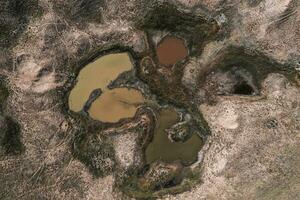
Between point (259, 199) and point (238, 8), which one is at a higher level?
point (238, 8)

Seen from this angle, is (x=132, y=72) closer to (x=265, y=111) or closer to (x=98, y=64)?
(x=98, y=64)

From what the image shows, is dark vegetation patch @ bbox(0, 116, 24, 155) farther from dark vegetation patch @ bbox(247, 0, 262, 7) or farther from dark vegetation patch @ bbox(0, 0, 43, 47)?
dark vegetation patch @ bbox(247, 0, 262, 7)

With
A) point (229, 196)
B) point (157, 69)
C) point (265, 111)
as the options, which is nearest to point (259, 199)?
point (229, 196)

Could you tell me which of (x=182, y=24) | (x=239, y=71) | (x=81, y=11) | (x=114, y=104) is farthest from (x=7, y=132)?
(x=239, y=71)

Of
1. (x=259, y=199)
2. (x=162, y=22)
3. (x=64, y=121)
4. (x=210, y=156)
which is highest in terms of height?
(x=162, y=22)

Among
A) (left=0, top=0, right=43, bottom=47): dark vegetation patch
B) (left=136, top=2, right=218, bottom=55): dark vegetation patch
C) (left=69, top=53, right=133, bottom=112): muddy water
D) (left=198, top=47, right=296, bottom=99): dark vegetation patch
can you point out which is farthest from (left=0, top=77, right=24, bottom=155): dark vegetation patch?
(left=198, top=47, right=296, bottom=99): dark vegetation patch
